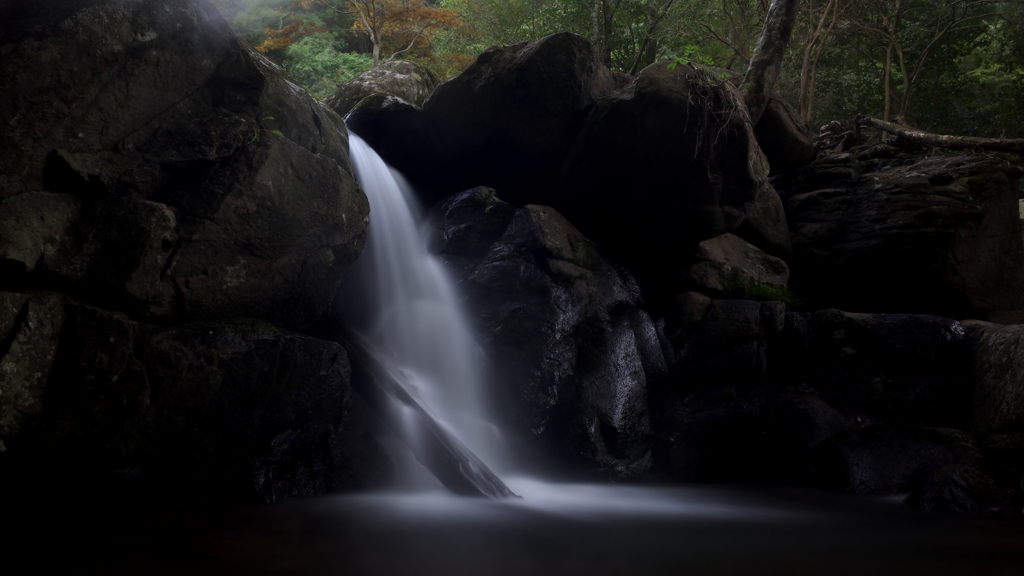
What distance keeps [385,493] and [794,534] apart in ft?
11.2

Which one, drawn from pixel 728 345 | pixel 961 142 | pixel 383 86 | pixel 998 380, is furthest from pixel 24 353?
pixel 961 142

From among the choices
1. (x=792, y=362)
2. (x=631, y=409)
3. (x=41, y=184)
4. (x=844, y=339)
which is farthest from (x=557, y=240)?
(x=41, y=184)

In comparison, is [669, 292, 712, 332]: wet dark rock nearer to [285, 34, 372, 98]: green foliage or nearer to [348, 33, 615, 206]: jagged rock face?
[348, 33, 615, 206]: jagged rock face

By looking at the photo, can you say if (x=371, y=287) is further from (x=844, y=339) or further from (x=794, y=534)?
(x=844, y=339)

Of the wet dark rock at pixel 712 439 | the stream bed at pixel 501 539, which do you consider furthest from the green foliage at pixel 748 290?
the stream bed at pixel 501 539

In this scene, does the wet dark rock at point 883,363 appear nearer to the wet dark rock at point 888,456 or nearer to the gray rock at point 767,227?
the wet dark rock at point 888,456

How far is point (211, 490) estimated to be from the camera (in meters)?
4.29

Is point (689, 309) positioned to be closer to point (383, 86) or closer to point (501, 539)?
point (501, 539)

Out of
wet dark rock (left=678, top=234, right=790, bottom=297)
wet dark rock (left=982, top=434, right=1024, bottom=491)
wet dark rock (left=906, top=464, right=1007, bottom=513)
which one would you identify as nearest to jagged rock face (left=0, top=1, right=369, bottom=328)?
wet dark rock (left=678, top=234, right=790, bottom=297)

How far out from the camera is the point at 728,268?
854cm

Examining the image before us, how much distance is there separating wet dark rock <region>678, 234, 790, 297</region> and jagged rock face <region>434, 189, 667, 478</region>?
1073mm

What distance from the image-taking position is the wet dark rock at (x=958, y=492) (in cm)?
493

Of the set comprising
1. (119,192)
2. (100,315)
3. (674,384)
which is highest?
(119,192)

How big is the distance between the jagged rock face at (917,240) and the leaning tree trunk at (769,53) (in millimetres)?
2675
